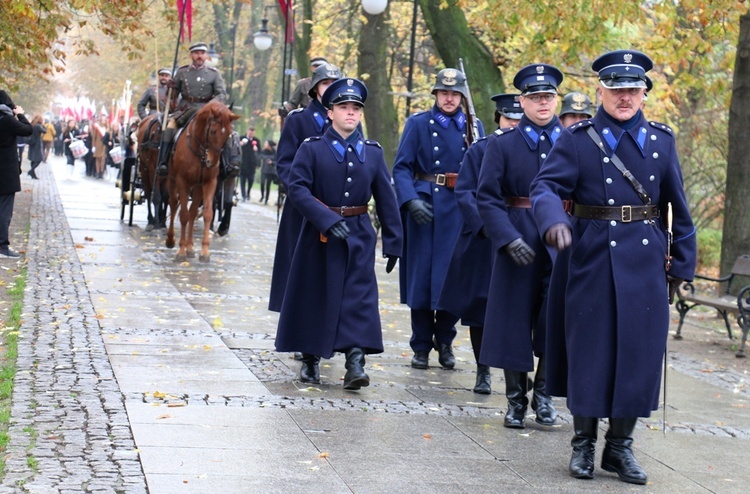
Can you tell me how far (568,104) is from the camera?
31.7 feet

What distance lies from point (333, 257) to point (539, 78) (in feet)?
6.17

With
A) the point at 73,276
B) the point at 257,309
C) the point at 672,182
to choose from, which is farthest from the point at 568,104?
the point at 73,276

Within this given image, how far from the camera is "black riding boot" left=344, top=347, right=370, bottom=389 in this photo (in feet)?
28.9

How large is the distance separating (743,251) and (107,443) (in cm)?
1059

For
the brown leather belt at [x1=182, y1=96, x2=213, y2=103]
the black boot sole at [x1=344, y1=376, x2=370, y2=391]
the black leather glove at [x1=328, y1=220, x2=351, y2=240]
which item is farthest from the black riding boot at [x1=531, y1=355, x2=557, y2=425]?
the brown leather belt at [x1=182, y1=96, x2=213, y2=103]

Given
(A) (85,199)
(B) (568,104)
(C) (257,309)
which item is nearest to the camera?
(B) (568,104)

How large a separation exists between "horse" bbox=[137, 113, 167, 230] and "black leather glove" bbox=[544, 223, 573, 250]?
44.4ft

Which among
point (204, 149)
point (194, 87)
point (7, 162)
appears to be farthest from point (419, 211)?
point (194, 87)

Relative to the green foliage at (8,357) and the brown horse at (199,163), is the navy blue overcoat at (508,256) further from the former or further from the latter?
the brown horse at (199,163)

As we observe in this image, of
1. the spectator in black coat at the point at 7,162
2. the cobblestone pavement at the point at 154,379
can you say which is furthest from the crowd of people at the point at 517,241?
the spectator in black coat at the point at 7,162

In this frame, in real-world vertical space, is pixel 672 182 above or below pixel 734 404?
above

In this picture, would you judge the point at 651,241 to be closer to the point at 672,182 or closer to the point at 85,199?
the point at 672,182

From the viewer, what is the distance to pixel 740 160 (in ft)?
51.4

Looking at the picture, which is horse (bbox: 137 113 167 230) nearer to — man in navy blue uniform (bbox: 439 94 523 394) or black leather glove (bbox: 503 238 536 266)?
man in navy blue uniform (bbox: 439 94 523 394)
